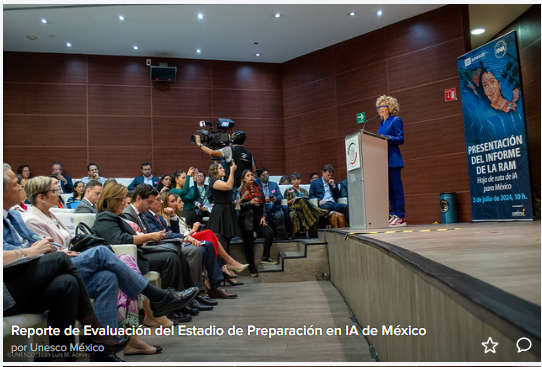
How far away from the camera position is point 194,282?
3184 mm

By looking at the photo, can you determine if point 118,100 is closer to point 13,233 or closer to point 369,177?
point 369,177

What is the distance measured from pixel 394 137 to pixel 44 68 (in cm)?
680

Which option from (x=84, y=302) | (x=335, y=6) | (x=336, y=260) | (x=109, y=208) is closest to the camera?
(x=84, y=302)

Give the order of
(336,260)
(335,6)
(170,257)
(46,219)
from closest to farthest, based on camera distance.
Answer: (46,219)
(170,257)
(336,260)
(335,6)

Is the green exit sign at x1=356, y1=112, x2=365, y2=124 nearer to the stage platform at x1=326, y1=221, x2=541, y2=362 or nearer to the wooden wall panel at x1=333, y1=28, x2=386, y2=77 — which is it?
the wooden wall panel at x1=333, y1=28, x2=386, y2=77

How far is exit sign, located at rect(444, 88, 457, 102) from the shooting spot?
6672 millimetres

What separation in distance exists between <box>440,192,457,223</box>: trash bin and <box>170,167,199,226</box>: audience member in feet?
12.4

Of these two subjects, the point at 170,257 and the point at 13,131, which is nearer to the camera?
the point at 170,257

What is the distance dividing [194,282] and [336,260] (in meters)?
1.26

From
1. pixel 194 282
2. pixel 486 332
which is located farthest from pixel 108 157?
pixel 486 332

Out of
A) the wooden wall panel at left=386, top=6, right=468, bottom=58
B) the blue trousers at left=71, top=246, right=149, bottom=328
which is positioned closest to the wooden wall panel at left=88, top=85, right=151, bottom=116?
the wooden wall panel at left=386, top=6, right=468, bottom=58

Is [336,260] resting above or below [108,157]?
below

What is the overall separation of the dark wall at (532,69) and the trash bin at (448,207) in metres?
1.12

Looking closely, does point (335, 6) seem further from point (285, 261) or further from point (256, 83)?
point (285, 261)
